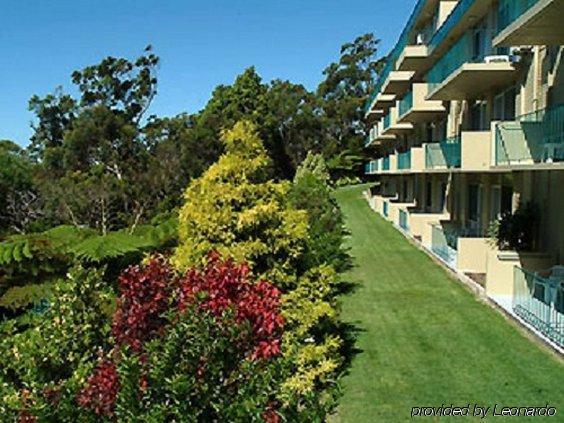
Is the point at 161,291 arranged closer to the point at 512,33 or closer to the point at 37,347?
the point at 37,347

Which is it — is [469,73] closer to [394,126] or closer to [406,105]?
[406,105]

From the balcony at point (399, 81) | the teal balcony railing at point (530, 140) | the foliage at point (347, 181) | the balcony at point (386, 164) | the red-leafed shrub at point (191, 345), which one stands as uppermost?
the balcony at point (399, 81)

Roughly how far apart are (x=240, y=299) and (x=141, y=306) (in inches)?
34.3

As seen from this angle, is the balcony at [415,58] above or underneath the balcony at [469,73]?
above

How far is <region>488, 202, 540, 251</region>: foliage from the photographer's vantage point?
55.6 feet

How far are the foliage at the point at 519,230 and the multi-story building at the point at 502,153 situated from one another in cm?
3

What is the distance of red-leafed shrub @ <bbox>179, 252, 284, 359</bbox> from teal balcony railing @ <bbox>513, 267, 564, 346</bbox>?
831 centimetres

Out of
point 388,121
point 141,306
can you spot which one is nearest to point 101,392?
point 141,306

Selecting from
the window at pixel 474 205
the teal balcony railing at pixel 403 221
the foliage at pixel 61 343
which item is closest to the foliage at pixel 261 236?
the foliage at pixel 61 343

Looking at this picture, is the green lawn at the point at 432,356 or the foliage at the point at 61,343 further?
the green lawn at the point at 432,356

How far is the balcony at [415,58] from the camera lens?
34.8 m

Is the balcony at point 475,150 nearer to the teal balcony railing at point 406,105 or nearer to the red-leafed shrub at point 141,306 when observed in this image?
the red-leafed shrub at point 141,306

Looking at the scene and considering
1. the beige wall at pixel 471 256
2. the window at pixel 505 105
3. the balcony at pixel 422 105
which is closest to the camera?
the beige wall at pixel 471 256

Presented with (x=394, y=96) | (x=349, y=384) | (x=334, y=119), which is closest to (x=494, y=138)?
(x=349, y=384)
